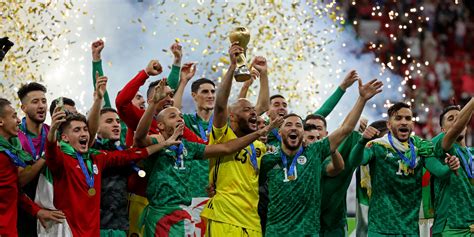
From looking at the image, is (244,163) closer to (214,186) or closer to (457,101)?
(214,186)

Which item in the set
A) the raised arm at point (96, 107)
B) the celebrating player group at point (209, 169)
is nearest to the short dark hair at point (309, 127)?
the celebrating player group at point (209, 169)

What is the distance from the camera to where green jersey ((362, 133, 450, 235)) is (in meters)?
8.13

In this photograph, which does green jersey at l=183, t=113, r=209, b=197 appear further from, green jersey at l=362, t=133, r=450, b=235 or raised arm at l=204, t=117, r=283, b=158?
green jersey at l=362, t=133, r=450, b=235

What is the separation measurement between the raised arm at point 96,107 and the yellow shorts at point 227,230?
1157 millimetres

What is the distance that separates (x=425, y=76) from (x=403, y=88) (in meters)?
1.05

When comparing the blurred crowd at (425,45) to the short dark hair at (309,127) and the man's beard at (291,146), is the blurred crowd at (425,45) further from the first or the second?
the man's beard at (291,146)

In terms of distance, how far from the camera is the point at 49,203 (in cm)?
738

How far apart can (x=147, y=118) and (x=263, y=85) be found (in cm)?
160

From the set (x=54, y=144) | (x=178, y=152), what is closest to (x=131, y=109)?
(x=178, y=152)

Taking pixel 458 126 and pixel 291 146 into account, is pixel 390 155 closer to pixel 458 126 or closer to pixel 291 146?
pixel 458 126

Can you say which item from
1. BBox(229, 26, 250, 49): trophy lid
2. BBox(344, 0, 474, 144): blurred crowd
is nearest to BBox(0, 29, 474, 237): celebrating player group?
BBox(229, 26, 250, 49): trophy lid

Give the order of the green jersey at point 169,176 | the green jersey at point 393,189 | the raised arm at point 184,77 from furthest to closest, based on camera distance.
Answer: the raised arm at point 184,77 < the green jersey at point 393,189 < the green jersey at point 169,176

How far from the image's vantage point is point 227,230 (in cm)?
750

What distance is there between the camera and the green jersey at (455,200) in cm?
854
